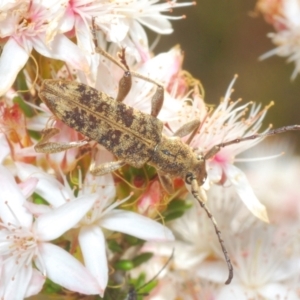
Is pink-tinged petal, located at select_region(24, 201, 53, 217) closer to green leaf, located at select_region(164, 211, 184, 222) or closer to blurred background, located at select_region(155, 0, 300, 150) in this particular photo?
green leaf, located at select_region(164, 211, 184, 222)

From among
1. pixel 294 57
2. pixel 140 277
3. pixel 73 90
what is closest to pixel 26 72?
pixel 73 90

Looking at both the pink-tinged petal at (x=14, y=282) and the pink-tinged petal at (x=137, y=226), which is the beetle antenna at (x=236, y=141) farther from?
the pink-tinged petal at (x=14, y=282)

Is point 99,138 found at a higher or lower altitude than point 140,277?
higher

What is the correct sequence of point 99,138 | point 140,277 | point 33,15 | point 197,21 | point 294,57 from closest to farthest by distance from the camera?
point 33,15, point 99,138, point 140,277, point 294,57, point 197,21

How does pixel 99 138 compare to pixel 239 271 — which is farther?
pixel 239 271

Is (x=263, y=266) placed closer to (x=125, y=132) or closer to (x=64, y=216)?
(x=125, y=132)

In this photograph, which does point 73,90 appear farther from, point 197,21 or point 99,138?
point 197,21

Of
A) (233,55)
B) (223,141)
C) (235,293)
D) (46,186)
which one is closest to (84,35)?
(46,186)
